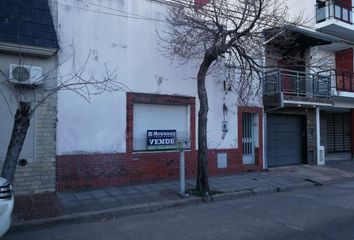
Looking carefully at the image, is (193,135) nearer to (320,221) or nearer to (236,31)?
(236,31)

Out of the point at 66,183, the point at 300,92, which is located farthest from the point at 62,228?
the point at 300,92

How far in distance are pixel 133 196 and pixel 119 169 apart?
172cm

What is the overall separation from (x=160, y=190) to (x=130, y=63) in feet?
13.3

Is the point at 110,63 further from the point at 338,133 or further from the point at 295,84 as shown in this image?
the point at 338,133

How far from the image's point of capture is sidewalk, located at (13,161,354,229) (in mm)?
7773

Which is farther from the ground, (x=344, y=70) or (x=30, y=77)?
(x=344, y=70)

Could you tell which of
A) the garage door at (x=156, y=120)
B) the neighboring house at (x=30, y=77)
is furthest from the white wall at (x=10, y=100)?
the garage door at (x=156, y=120)

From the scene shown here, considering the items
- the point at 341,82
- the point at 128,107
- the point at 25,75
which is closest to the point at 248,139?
the point at 128,107

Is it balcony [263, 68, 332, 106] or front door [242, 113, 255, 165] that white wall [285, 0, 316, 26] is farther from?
front door [242, 113, 255, 165]

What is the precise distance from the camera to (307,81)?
52.2 ft

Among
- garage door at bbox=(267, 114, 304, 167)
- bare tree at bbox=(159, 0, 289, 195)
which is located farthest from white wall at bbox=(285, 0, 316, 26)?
bare tree at bbox=(159, 0, 289, 195)

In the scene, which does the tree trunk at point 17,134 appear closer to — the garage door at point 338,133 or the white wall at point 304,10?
the white wall at point 304,10

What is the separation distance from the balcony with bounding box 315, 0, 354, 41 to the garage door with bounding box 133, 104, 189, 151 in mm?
9389

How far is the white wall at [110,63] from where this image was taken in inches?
402
